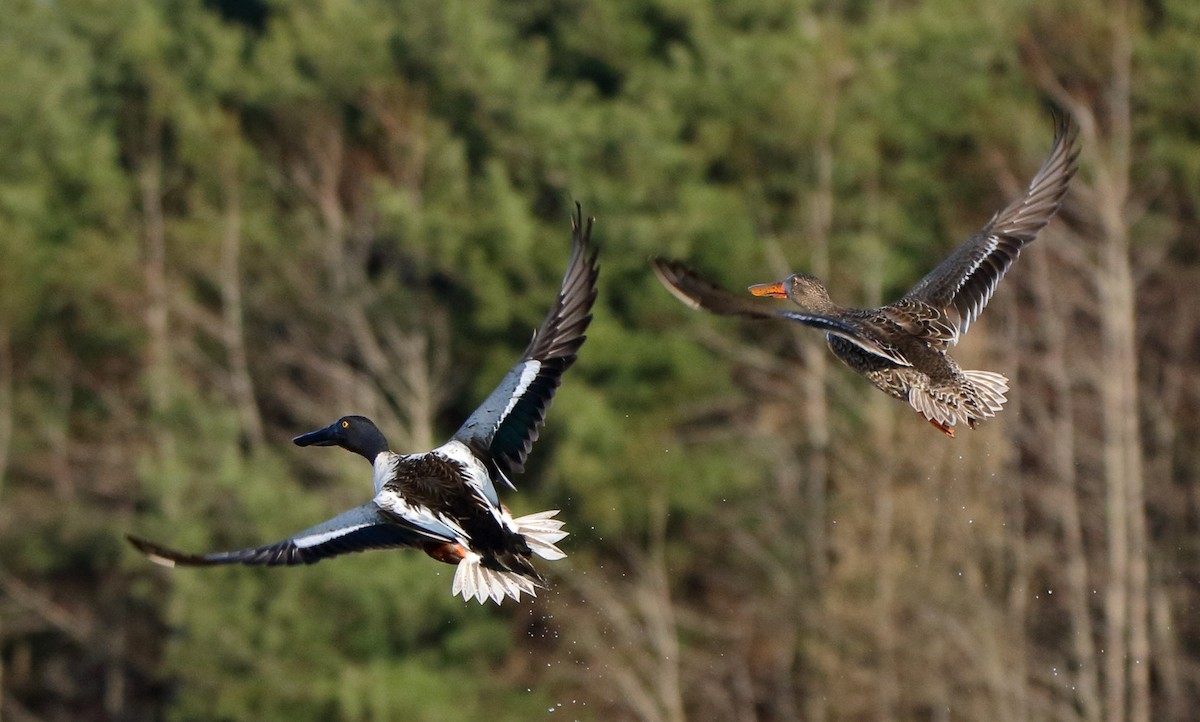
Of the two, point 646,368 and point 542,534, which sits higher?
point 646,368

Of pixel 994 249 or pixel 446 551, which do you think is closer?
pixel 446 551

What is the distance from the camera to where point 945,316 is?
459 inches

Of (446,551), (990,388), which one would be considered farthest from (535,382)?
(990,388)

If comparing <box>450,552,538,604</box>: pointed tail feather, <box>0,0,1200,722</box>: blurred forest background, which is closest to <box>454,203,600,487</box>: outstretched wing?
<box>450,552,538,604</box>: pointed tail feather

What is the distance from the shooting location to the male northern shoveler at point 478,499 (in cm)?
1016

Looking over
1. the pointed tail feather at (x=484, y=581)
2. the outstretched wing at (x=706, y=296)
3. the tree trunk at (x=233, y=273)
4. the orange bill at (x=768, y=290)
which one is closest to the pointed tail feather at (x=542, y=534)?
the pointed tail feather at (x=484, y=581)

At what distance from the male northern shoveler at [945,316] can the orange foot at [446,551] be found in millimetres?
1942

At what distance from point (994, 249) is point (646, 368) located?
17.7 m

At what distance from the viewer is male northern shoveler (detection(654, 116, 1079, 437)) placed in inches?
441

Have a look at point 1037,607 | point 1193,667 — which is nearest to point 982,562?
point 1037,607

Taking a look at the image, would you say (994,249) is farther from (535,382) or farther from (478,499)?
(478,499)

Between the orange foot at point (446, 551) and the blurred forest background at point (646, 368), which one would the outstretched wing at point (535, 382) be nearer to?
the orange foot at point (446, 551)

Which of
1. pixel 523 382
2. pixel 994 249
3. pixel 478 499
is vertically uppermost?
pixel 994 249

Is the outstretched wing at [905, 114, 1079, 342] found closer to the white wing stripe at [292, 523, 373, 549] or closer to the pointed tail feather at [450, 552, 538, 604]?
the pointed tail feather at [450, 552, 538, 604]
